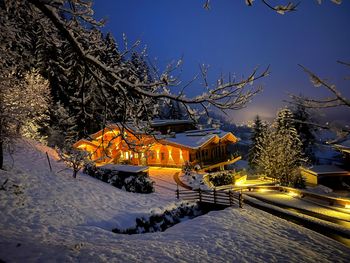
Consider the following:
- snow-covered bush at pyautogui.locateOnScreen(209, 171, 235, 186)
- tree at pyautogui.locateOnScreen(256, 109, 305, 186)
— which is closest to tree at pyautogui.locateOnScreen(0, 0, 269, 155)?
snow-covered bush at pyautogui.locateOnScreen(209, 171, 235, 186)

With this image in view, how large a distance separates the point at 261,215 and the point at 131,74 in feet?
48.8

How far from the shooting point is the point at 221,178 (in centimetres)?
3075

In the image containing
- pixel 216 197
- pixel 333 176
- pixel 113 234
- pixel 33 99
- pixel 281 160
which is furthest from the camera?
pixel 333 176

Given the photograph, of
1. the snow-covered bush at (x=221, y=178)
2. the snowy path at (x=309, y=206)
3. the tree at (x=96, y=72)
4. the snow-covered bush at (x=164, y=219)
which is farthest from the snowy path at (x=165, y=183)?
the tree at (x=96, y=72)

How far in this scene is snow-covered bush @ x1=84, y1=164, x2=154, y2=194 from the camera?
21.5 m

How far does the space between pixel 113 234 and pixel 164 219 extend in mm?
4907

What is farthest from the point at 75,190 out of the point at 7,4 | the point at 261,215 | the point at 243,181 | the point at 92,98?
the point at 243,181

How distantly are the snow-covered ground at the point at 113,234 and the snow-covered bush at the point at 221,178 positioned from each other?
1194 centimetres

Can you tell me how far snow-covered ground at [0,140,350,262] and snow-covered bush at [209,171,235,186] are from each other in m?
11.9

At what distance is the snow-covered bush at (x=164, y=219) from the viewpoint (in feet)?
46.5

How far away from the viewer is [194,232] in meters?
13.2

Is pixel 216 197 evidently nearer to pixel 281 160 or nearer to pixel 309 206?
pixel 309 206

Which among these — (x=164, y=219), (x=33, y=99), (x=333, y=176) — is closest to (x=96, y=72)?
(x=164, y=219)

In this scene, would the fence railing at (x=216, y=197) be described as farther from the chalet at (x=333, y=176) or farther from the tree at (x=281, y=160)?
the chalet at (x=333, y=176)
